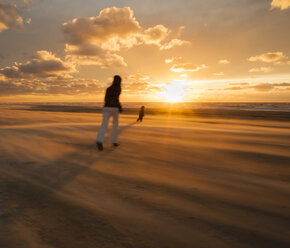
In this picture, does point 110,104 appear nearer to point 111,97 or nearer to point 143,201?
point 111,97

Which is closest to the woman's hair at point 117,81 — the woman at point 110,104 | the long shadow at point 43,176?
the woman at point 110,104

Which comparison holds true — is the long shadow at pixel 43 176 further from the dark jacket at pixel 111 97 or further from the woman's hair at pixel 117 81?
the woman's hair at pixel 117 81

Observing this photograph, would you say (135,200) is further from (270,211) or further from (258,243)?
(270,211)

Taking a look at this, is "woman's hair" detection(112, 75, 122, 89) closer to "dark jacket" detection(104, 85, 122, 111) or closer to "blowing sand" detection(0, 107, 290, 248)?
"dark jacket" detection(104, 85, 122, 111)

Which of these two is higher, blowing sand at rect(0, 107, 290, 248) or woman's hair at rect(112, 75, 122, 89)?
woman's hair at rect(112, 75, 122, 89)

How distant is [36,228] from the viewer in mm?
1730

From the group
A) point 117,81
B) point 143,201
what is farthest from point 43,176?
point 117,81

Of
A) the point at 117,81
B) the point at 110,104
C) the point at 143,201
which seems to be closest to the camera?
the point at 143,201

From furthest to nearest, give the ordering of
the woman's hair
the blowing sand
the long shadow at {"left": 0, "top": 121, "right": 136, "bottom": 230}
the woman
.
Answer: the woman's hair
the woman
the long shadow at {"left": 0, "top": 121, "right": 136, "bottom": 230}
the blowing sand

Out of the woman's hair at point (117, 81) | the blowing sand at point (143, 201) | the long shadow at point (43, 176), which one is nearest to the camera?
the blowing sand at point (143, 201)

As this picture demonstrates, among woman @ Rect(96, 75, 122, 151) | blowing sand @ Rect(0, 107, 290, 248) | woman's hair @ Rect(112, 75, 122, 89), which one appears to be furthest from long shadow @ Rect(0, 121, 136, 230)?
woman's hair @ Rect(112, 75, 122, 89)

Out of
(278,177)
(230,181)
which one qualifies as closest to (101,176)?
(230,181)

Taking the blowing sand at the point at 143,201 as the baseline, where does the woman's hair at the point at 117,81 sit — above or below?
above

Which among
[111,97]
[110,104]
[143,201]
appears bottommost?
[143,201]
